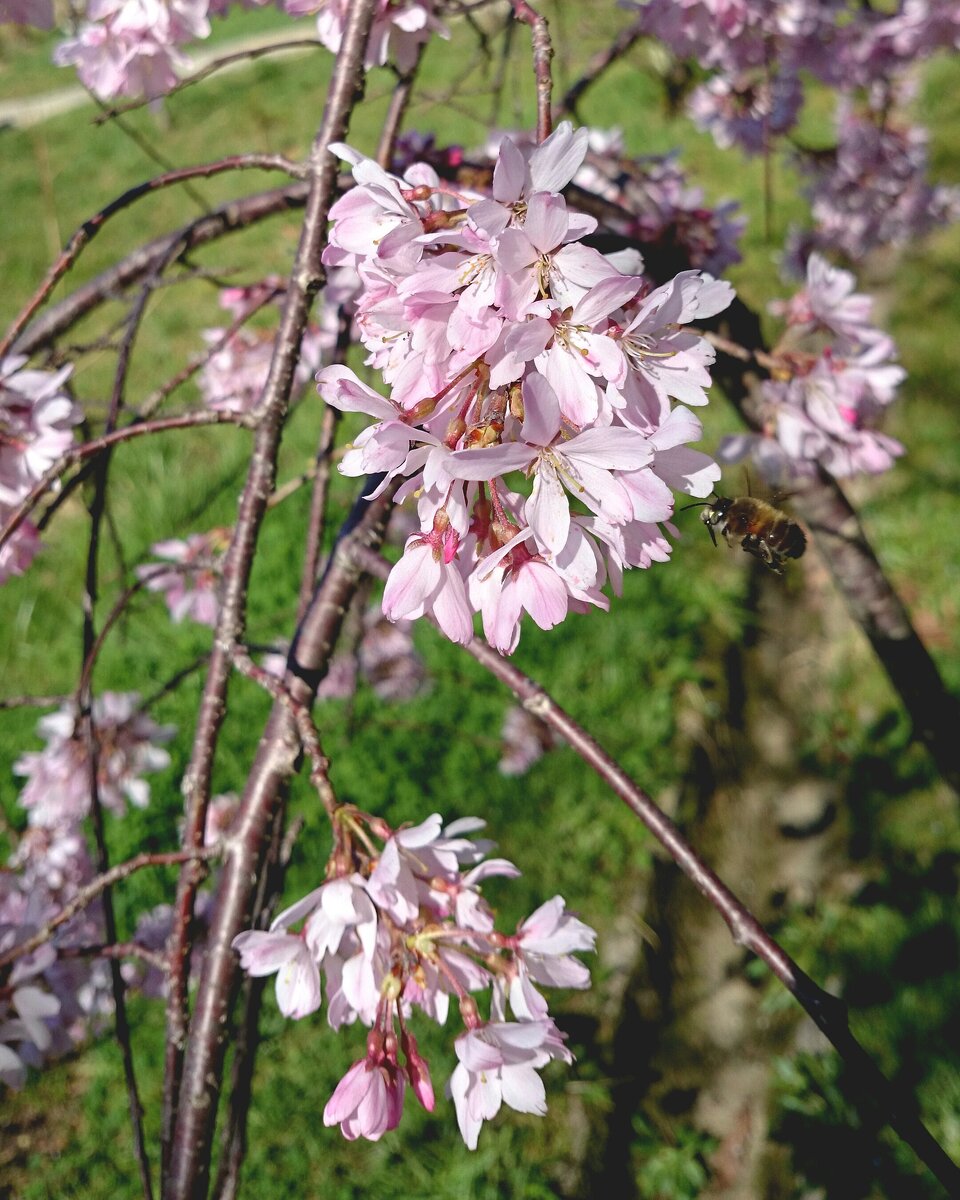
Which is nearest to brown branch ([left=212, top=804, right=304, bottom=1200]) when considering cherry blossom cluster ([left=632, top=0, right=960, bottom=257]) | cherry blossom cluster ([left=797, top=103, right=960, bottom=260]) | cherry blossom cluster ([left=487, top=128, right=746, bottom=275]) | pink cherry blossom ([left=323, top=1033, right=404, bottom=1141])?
pink cherry blossom ([left=323, top=1033, right=404, bottom=1141])

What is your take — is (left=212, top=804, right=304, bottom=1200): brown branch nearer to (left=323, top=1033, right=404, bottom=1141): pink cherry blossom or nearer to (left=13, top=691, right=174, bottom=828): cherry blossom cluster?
(left=323, top=1033, right=404, bottom=1141): pink cherry blossom

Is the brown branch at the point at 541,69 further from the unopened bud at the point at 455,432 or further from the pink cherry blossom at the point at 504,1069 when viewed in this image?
the pink cherry blossom at the point at 504,1069

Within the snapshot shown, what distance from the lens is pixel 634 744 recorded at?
2.75 metres

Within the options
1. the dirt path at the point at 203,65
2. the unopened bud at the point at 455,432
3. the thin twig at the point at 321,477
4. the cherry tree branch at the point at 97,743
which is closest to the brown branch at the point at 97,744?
the cherry tree branch at the point at 97,743

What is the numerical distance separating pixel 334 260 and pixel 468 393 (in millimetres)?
156

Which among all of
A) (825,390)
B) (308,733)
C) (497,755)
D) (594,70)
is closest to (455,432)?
(308,733)

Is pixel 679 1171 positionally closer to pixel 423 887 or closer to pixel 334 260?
pixel 423 887

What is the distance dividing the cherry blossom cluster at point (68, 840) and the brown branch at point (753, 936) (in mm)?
884

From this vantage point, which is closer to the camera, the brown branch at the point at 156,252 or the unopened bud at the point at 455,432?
the unopened bud at the point at 455,432

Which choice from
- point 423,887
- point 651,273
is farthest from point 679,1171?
point 651,273

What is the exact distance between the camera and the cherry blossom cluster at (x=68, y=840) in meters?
1.50

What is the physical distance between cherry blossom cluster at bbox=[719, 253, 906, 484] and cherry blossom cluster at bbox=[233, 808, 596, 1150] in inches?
27.4

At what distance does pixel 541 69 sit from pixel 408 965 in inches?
25.9

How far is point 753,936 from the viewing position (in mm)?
757
